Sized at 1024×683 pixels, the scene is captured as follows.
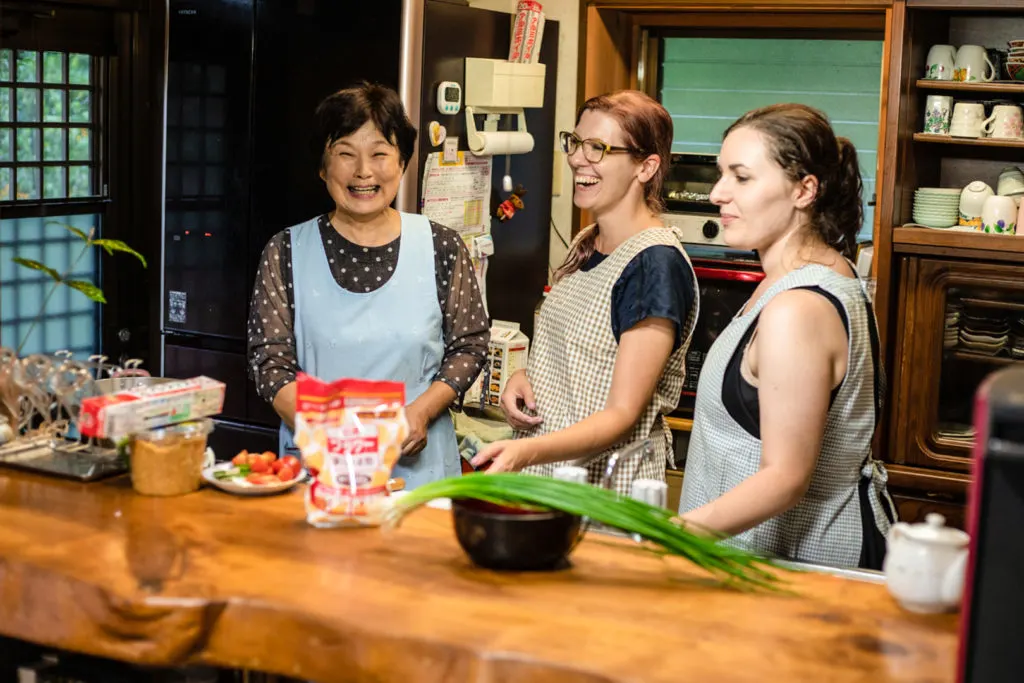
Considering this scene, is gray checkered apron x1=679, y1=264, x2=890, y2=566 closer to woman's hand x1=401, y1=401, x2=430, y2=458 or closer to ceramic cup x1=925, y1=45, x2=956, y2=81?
woman's hand x1=401, y1=401, x2=430, y2=458

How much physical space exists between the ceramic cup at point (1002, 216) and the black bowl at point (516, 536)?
266 cm

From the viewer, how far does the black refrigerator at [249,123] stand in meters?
3.59

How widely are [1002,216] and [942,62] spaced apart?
0.53 metres

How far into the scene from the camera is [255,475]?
80.3 inches

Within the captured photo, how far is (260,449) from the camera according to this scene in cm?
388

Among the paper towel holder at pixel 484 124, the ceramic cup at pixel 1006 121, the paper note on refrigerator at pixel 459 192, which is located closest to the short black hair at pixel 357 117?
the paper note on refrigerator at pixel 459 192

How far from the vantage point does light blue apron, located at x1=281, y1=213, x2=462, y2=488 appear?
259cm

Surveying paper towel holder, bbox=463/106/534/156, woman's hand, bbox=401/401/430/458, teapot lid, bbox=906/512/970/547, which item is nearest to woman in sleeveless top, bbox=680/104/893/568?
teapot lid, bbox=906/512/970/547

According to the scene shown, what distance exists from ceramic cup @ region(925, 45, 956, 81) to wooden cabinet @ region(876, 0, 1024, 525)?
0.05m

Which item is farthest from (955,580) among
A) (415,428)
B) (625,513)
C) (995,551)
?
(415,428)

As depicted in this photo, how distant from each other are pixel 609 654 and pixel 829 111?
3450 mm

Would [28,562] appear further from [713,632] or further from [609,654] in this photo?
[713,632]

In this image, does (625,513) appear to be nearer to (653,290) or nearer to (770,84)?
(653,290)

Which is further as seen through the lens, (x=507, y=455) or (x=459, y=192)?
(x=459, y=192)
